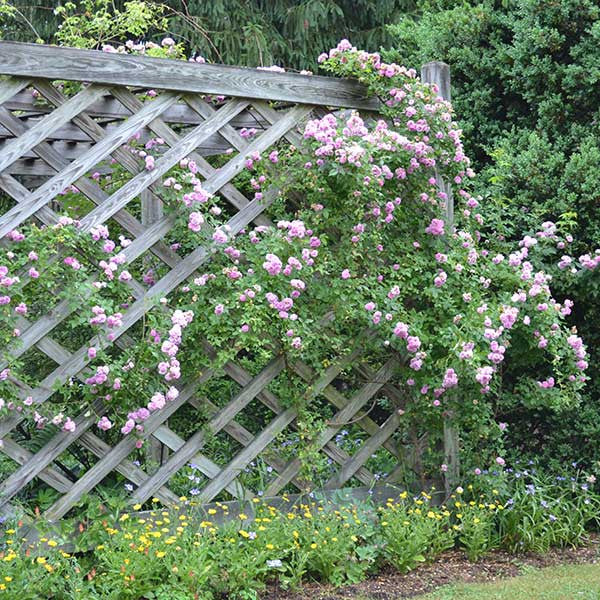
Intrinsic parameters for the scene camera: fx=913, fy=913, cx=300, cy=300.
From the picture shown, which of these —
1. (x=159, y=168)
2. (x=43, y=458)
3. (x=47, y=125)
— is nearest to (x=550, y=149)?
(x=159, y=168)

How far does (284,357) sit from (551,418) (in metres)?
1.61

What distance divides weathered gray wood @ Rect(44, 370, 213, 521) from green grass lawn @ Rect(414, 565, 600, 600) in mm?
1206

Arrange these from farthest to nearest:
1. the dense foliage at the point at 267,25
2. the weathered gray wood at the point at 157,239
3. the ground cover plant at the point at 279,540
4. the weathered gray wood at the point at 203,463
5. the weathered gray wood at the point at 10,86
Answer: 1. the dense foliage at the point at 267,25
2. the weathered gray wood at the point at 203,463
3. the weathered gray wood at the point at 157,239
4. the weathered gray wood at the point at 10,86
5. the ground cover plant at the point at 279,540

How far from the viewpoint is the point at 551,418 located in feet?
15.4

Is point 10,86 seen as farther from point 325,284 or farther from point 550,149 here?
point 550,149

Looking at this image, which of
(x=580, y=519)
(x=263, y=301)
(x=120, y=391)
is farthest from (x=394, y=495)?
(x=120, y=391)

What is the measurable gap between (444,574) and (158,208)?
6.96 feet

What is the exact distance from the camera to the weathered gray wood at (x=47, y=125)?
3.31 metres

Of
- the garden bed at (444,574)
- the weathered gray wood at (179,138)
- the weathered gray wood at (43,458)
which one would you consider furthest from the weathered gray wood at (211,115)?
the garden bed at (444,574)

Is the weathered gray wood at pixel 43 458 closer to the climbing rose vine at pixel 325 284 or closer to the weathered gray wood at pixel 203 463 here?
the climbing rose vine at pixel 325 284

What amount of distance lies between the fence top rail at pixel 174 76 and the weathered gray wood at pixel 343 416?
1.24 m

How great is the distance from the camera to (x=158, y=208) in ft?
14.4

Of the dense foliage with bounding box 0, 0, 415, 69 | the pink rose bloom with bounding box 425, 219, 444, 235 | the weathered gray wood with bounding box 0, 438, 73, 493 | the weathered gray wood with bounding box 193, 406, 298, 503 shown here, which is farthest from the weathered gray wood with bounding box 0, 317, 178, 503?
the dense foliage with bounding box 0, 0, 415, 69

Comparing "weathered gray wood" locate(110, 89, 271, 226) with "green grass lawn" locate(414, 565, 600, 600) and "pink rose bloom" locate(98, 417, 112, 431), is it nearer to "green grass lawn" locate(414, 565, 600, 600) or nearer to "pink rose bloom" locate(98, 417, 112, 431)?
"pink rose bloom" locate(98, 417, 112, 431)
